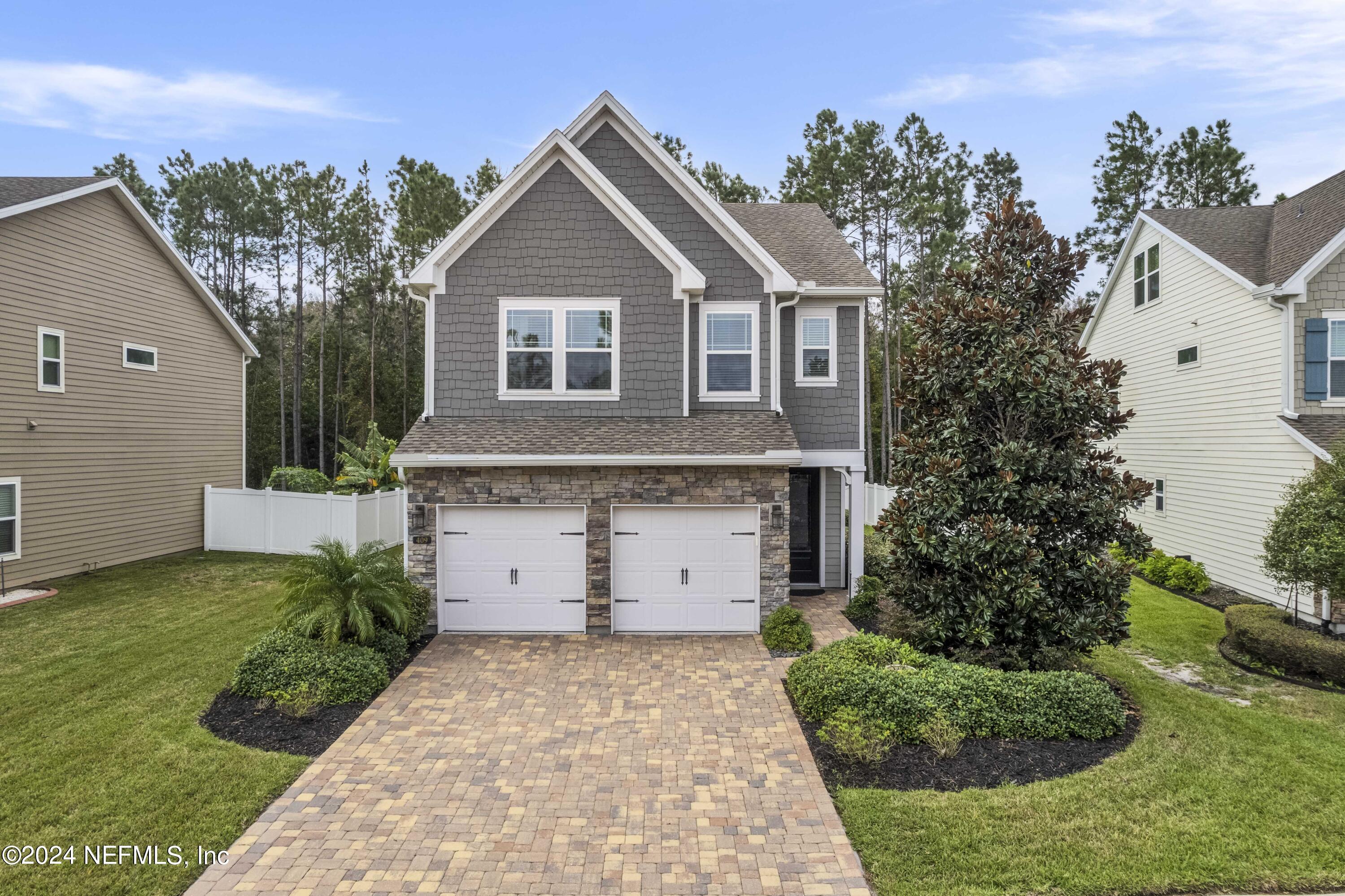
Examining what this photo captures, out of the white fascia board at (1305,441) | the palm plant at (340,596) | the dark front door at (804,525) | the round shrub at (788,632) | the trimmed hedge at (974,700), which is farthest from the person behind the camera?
the dark front door at (804,525)

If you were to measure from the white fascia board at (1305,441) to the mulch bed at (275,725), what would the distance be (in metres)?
14.3

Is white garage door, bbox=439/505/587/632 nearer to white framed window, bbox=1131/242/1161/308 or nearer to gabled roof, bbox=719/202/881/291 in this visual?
gabled roof, bbox=719/202/881/291

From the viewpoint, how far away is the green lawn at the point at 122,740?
520 centimetres

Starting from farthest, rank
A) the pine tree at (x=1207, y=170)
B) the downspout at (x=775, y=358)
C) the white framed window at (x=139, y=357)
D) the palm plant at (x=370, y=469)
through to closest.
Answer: the pine tree at (x=1207, y=170) < the palm plant at (x=370, y=469) < the white framed window at (x=139, y=357) < the downspout at (x=775, y=358)

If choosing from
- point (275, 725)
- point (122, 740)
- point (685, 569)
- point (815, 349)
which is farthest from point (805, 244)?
point (122, 740)

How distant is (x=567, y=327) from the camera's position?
11.5 meters

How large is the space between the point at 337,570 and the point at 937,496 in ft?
26.1

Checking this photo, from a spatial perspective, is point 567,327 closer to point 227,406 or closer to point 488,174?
point 227,406

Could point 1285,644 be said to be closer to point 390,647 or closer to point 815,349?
point 815,349

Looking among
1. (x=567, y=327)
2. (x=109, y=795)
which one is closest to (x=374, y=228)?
(x=567, y=327)

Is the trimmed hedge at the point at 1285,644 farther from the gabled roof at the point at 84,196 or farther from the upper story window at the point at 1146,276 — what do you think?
the gabled roof at the point at 84,196

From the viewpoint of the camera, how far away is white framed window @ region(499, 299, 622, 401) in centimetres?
1145

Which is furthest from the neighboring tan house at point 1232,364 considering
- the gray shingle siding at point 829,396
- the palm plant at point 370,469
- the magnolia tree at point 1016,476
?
the palm plant at point 370,469

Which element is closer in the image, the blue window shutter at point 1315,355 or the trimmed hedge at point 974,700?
the trimmed hedge at point 974,700
